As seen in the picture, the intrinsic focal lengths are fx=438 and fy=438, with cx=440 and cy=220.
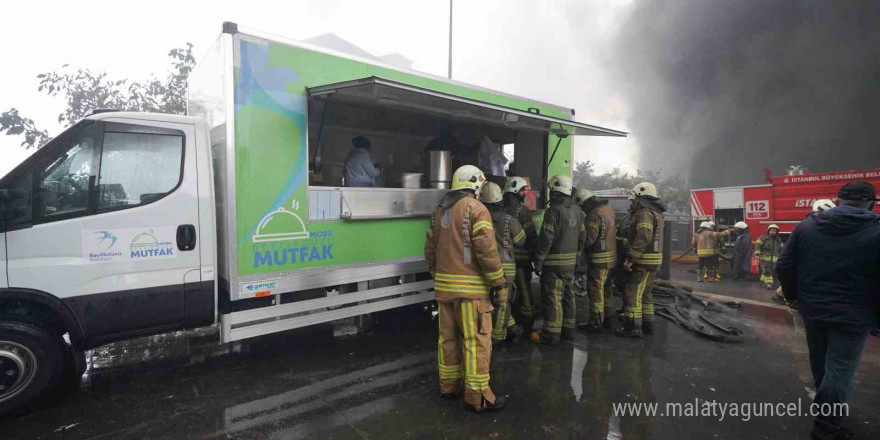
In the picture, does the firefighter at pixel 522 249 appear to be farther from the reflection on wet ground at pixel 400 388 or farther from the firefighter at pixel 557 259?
the reflection on wet ground at pixel 400 388

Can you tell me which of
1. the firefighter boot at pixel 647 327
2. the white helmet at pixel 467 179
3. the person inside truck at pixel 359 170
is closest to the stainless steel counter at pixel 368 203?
the person inside truck at pixel 359 170

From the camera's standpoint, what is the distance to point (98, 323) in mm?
3385

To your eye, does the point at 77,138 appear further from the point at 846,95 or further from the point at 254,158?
the point at 846,95

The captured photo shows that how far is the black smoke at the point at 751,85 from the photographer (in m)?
16.8

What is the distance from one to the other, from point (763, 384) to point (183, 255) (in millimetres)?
5310

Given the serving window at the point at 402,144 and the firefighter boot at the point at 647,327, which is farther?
the firefighter boot at the point at 647,327

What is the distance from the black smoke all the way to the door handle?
2205 cm

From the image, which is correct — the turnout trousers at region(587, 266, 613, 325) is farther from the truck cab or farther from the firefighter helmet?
the truck cab

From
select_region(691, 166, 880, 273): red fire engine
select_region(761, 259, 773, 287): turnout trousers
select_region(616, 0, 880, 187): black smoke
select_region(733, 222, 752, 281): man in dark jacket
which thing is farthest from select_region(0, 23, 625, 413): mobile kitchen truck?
select_region(616, 0, 880, 187): black smoke

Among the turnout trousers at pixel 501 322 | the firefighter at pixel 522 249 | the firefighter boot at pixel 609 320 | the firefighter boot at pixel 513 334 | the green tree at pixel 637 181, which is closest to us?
the turnout trousers at pixel 501 322

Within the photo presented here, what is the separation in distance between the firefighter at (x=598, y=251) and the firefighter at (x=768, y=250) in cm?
623

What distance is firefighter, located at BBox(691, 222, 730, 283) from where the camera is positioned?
402 inches

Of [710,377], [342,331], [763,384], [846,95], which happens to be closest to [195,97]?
[342,331]

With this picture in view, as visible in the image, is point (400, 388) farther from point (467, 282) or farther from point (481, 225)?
point (481, 225)
